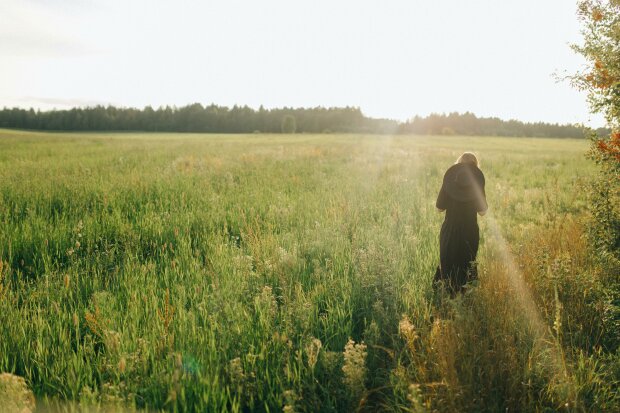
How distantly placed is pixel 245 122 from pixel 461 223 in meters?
104

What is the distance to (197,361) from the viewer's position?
2797mm

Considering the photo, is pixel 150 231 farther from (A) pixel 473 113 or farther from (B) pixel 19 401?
(A) pixel 473 113

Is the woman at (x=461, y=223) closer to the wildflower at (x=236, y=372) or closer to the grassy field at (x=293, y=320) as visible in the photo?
the grassy field at (x=293, y=320)

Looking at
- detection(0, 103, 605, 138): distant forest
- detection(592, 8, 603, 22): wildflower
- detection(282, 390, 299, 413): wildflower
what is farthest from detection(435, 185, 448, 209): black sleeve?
detection(0, 103, 605, 138): distant forest

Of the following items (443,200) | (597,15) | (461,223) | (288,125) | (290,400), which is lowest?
(290,400)

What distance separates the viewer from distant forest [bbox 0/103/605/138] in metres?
93.1

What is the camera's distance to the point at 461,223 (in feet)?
13.8

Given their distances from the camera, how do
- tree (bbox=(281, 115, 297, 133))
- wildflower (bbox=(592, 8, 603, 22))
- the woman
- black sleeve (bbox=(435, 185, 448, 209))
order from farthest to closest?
tree (bbox=(281, 115, 297, 133)), black sleeve (bbox=(435, 185, 448, 209)), the woman, wildflower (bbox=(592, 8, 603, 22))

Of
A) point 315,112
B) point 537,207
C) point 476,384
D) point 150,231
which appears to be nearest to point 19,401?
point 476,384

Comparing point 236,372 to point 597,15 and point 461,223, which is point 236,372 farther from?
point 597,15

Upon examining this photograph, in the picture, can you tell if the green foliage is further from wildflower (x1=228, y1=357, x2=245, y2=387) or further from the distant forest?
the distant forest

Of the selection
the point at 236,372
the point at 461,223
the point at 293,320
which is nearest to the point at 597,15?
the point at 461,223

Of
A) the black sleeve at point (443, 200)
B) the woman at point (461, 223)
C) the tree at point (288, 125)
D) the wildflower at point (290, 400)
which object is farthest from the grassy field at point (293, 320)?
the tree at point (288, 125)

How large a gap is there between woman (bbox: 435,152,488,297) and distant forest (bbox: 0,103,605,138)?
9547cm
